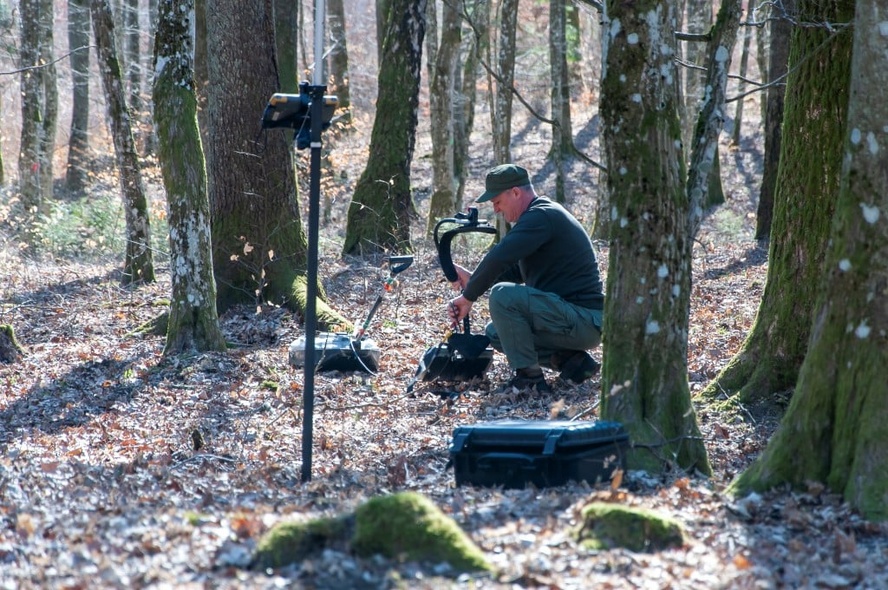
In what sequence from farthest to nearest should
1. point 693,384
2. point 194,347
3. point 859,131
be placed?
point 194,347
point 693,384
point 859,131

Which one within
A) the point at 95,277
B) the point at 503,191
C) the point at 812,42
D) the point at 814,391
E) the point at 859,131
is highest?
the point at 812,42

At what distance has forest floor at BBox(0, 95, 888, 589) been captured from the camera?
3.96 meters

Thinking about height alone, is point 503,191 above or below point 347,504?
above

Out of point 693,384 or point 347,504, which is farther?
point 693,384

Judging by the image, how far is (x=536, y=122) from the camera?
35375 millimetres

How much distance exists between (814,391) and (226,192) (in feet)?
24.9

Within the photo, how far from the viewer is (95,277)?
14.7 m

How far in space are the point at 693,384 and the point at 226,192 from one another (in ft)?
18.9

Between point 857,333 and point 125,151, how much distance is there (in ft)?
33.2

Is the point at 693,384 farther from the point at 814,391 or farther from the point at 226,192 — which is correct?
the point at 226,192

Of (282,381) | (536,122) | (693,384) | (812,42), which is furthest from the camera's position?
(536,122)

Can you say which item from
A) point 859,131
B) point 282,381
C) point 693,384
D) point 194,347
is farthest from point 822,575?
point 194,347

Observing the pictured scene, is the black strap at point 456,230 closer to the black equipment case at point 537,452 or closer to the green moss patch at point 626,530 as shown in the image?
the black equipment case at point 537,452

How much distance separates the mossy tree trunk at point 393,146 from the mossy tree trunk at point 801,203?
7.77 meters
